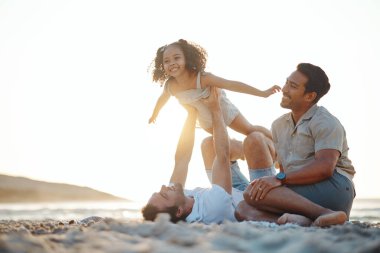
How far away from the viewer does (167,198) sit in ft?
16.5

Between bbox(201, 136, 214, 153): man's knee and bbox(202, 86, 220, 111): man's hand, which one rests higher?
bbox(202, 86, 220, 111): man's hand

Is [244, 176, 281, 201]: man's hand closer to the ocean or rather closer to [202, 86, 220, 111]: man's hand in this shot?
[202, 86, 220, 111]: man's hand

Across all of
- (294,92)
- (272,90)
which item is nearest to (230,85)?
(272,90)

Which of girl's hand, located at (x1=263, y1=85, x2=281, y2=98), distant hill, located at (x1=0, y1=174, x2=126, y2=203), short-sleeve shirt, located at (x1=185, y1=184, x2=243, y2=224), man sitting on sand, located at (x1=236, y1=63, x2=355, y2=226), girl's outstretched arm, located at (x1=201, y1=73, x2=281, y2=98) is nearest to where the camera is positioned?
man sitting on sand, located at (x1=236, y1=63, x2=355, y2=226)

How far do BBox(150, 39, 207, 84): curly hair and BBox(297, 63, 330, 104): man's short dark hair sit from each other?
76.8 inches

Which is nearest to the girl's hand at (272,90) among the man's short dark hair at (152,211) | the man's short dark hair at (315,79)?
the man's short dark hair at (315,79)

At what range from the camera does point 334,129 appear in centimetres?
493

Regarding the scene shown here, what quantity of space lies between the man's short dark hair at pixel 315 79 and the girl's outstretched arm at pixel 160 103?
2375mm

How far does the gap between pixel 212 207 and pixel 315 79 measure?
5.80ft

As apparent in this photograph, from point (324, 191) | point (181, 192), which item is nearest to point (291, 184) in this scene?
point (324, 191)

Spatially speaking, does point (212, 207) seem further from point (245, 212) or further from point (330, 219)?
point (330, 219)

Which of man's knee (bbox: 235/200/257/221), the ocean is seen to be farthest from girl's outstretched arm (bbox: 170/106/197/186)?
the ocean

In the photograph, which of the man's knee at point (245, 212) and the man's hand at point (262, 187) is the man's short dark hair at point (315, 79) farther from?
the man's knee at point (245, 212)

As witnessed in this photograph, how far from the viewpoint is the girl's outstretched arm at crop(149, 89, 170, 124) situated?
720cm
